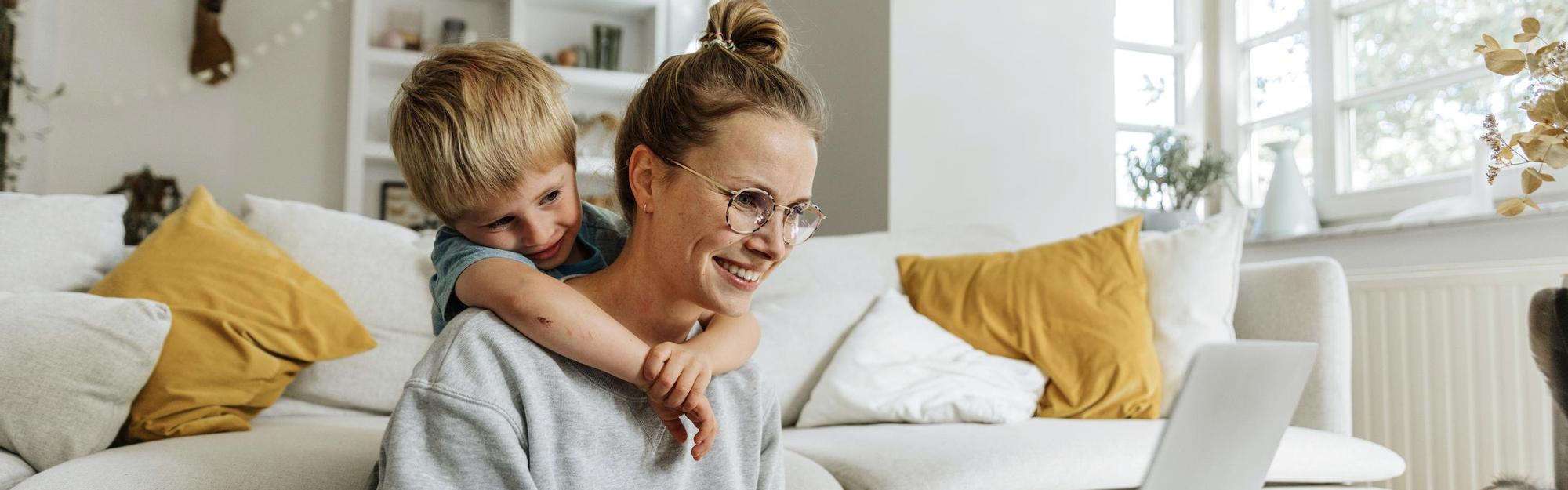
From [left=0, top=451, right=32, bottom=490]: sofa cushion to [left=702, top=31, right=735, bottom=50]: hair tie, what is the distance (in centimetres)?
116

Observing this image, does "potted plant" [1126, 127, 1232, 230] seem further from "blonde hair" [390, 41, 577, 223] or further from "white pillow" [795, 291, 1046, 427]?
"blonde hair" [390, 41, 577, 223]

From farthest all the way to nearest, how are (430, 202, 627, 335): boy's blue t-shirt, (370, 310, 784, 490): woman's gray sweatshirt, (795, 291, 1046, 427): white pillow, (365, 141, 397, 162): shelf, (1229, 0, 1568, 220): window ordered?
(365, 141, 397, 162): shelf < (1229, 0, 1568, 220): window < (795, 291, 1046, 427): white pillow < (430, 202, 627, 335): boy's blue t-shirt < (370, 310, 784, 490): woman's gray sweatshirt

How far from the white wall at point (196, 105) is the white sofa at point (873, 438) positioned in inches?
109

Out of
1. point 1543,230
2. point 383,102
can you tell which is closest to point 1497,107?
point 1543,230

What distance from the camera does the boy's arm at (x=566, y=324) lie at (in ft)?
3.23

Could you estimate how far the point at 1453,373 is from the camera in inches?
103

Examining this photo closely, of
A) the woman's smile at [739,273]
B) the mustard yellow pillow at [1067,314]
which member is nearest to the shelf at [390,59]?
the mustard yellow pillow at [1067,314]

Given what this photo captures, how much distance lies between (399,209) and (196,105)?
0.91 m

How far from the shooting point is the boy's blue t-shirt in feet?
3.77

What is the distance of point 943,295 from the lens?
93.6 inches

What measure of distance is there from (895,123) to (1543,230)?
171 cm

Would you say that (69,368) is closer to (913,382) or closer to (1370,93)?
(913,382)

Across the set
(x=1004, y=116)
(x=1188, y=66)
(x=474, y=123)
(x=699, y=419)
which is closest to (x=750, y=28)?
(x=474, y=123)

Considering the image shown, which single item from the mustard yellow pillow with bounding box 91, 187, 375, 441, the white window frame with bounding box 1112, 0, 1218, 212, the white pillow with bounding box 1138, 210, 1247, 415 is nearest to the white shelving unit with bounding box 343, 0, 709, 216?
the white window frame with bounding box 1112, 0, 1218, 212
